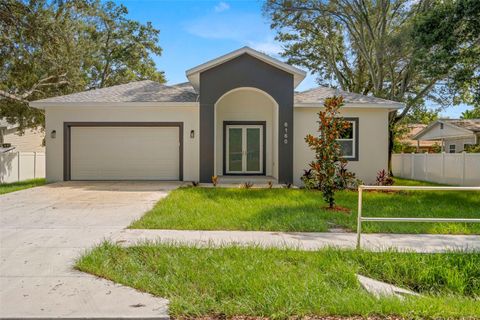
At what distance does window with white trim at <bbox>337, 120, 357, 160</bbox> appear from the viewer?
1539cm

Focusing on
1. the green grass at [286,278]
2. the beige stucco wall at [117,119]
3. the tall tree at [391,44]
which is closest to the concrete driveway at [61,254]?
the green grass at [286,278]

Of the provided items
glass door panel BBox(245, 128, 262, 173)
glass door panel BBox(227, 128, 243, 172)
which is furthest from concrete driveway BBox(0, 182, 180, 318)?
glass door panel BBox(245, 128, 262, 173)

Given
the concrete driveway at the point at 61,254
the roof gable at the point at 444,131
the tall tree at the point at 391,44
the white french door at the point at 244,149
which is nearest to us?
the concrete driveway at the point at 61,254

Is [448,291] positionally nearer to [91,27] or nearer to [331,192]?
[331,192]

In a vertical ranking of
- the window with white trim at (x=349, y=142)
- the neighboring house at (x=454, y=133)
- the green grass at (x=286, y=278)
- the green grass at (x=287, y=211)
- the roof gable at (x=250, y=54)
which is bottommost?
the green grass at (x=286, y=278)

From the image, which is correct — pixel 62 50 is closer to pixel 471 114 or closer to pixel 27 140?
pixel 27 140

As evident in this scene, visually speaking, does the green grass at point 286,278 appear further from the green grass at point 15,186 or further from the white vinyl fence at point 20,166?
the white vinyl fence at point 20,166

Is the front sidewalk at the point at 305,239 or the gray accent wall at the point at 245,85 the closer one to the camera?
the front sidewalk at the point at 305,239

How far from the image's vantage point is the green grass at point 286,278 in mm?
3797

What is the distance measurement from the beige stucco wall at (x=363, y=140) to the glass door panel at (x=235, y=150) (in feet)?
9.29

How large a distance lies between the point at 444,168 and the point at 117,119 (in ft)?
49.2

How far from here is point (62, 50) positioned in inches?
746

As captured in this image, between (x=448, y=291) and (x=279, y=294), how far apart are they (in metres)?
2.23

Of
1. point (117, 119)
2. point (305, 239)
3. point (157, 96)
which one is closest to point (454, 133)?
point (157, 96)
